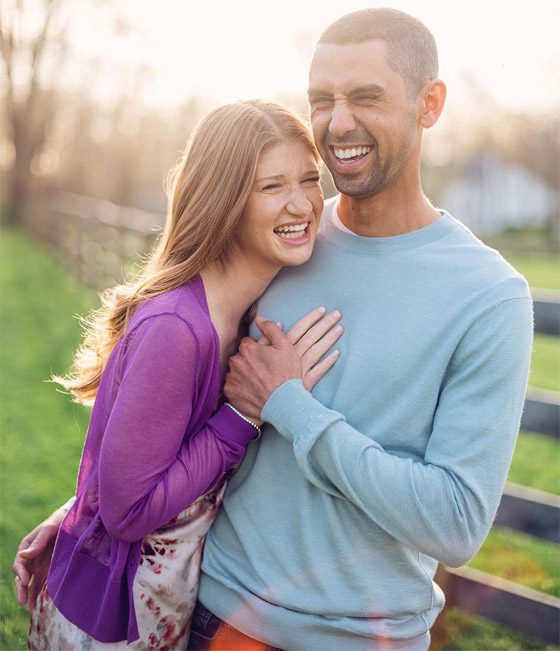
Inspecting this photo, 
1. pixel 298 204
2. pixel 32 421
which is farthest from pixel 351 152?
pixel 32 421

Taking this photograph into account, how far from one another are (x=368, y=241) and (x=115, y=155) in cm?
3372

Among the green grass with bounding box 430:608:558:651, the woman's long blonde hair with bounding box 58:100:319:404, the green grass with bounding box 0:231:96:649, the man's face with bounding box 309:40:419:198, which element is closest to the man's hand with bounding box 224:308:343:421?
the woman's long blonde hair with bounding box 58:100:319:404

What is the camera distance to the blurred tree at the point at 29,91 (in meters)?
21.5

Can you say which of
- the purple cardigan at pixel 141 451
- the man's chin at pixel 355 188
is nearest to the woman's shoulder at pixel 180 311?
the purple cardigan at pixel 141 451

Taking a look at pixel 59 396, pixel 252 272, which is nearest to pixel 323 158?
pixel 252 272

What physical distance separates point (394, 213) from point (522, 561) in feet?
10.2

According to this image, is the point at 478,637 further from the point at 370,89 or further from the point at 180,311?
the point at 370,89

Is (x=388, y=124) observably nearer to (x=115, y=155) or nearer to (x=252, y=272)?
(x=252, y=272)

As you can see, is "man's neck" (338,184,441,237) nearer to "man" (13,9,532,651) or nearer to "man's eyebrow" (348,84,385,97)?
"man" (13,9,532,651)

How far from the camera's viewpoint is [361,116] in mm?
1970

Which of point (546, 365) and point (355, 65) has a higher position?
point (355, 65)

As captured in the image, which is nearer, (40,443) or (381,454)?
(381,454)

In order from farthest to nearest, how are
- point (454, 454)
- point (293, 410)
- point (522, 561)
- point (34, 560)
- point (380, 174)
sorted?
point (522, 561)
point (34, 560)
point (380, 174)
point (293, 410)
point (454, 454)

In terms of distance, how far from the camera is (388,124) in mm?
1972
